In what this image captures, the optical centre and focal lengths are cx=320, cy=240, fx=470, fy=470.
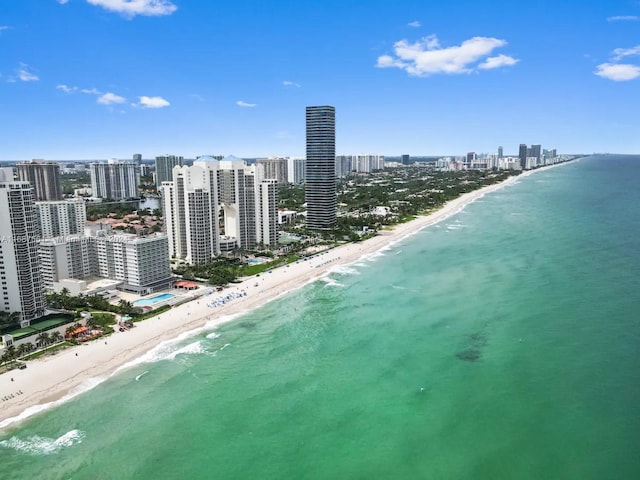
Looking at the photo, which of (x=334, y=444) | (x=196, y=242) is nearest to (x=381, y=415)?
(x=334, y=444)

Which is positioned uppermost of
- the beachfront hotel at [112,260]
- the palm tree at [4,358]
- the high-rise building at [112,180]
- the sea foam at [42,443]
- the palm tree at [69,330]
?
the high-rise building at [112,180]

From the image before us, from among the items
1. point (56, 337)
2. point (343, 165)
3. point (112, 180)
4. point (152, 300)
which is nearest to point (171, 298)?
point (152, 300)

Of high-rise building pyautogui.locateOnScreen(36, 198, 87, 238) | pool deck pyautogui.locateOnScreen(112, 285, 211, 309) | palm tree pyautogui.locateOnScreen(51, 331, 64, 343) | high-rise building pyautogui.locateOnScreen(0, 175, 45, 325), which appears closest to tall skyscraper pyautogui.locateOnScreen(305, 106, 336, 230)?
pool deck pyautogui.locateOnScreen(112, 285, 211, 309)

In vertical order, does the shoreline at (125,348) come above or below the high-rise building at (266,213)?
below

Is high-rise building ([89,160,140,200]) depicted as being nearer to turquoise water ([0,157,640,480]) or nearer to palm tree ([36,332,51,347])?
turquoise water ([0,157,640,480])

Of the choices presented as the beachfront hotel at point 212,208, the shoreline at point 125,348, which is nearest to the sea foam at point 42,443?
the shoreline at point 125,348

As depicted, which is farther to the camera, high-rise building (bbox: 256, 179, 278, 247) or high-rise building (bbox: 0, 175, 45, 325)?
high-rise building (bbox: 256, 179, 278, 247)

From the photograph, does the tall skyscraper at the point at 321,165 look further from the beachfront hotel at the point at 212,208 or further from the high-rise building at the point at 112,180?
the high-rise building at the point at 112,180
